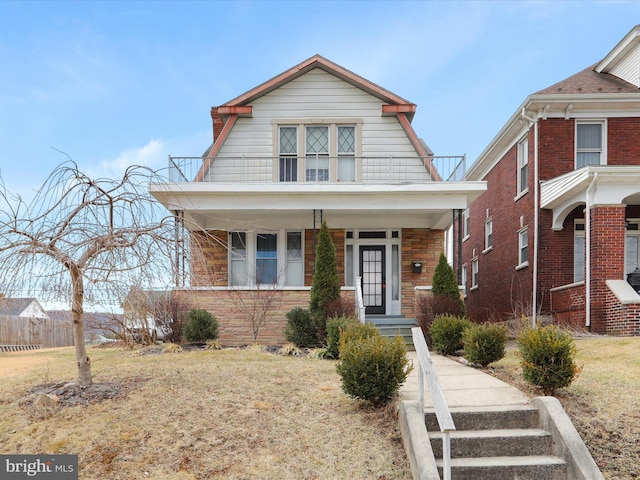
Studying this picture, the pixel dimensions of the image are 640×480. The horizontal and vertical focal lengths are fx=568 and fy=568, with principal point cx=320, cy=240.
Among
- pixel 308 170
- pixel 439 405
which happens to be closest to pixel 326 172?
pixel 308 170

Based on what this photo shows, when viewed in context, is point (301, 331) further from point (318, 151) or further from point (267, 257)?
point (318, 151)

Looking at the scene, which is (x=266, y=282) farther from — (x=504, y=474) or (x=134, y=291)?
(x=504, y=474)

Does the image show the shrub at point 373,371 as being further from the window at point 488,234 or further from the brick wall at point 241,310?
the window at point 488,234

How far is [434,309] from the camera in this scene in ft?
44.3

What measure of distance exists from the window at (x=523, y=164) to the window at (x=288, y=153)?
717cm

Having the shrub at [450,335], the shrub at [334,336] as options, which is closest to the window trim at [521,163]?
the shrub at [450,335]

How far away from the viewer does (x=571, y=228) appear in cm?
1638

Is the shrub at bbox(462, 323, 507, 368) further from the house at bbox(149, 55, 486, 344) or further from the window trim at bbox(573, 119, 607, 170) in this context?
the window trim at bbox(573, 119, 607, 170)

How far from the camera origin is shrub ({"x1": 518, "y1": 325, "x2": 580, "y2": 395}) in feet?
23.1

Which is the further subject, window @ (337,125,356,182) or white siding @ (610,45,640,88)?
white siding @ (610,45,640,88)

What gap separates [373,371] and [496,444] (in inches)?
62.9

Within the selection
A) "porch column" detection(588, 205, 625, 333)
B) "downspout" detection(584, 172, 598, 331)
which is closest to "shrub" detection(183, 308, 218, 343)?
"downspout" detection(584, 172, 598, 331)

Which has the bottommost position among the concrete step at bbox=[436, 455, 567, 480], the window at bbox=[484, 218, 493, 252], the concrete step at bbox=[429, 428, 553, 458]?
the concrete step at bbox=[436, 455, 567, 480]

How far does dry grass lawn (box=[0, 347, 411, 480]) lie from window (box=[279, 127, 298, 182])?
893 cm
